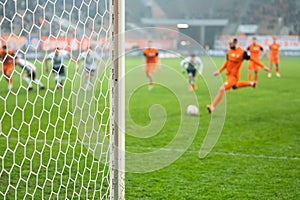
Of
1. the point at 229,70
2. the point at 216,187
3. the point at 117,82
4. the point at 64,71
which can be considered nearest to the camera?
the point at 117,82

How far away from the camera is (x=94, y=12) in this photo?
2607 millimetres

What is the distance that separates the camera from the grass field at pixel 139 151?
2723 mm

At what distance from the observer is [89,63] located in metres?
2.80

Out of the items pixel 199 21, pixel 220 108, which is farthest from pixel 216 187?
pixel 199 21

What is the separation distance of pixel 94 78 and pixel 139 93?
7.48 metres

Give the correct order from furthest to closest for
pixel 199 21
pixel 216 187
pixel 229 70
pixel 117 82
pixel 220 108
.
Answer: pixel 199 21 < pixel 229 70 < pixel 220 108 < pixel 216 187 < pixel 117 82

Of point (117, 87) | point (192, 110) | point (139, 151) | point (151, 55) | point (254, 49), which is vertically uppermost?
point (254, 49)

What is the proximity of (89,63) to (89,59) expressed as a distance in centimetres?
2

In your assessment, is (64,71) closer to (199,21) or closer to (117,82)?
(117,82)

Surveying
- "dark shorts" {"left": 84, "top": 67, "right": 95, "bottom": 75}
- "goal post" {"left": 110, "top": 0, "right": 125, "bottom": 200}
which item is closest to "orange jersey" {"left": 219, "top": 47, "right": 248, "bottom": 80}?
"dark shorts" {"left": 84, "top": 67, "right": 95, "bottom": 75}

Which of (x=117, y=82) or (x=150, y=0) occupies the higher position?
(x=150, y=0)

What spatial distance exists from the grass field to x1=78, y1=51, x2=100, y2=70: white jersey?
0.34 feet

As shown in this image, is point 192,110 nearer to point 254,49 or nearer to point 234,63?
point 234,63

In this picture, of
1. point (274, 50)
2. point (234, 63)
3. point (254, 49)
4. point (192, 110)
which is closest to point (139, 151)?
point (192, 110)
